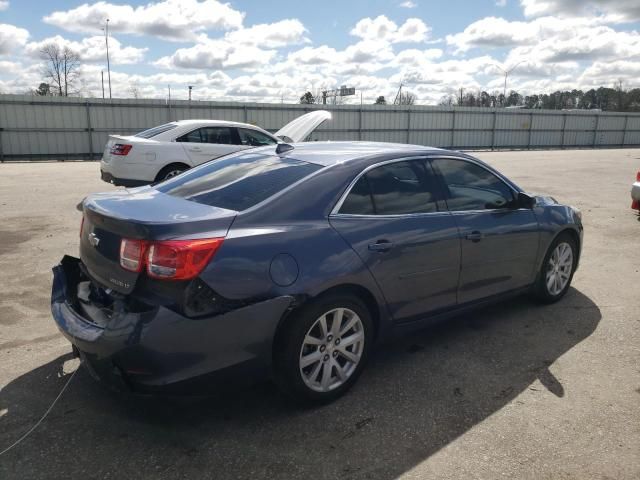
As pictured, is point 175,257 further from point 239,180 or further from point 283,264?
point 239,180

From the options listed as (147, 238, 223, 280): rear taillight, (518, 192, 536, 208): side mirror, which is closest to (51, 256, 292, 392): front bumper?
(147, 238, 223, 280): rear taillight

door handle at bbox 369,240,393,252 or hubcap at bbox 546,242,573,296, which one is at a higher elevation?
door handle at bbox 369,240,393,252

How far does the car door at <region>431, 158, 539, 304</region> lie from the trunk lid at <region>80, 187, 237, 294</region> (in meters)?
1.78

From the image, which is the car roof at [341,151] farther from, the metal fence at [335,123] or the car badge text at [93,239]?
the metal fence at [335,123]

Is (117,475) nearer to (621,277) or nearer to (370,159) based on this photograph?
(370,159)

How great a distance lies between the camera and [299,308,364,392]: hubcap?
3.02m

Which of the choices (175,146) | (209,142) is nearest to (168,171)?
(175,146)

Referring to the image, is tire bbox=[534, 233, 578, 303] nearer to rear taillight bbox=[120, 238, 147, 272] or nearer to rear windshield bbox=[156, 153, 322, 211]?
rear windshield bbox=[156, 153, 322, 211]

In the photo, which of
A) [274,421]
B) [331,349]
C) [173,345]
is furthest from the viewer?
[331,349]

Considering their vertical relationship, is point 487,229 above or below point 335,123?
below


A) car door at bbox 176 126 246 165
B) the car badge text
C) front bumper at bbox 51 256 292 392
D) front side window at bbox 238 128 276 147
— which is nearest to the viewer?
front bumper at bbox 51 256 292 392

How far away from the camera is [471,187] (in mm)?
4066

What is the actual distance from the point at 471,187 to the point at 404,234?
0.98 metres

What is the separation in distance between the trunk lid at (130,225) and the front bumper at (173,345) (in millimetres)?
214
